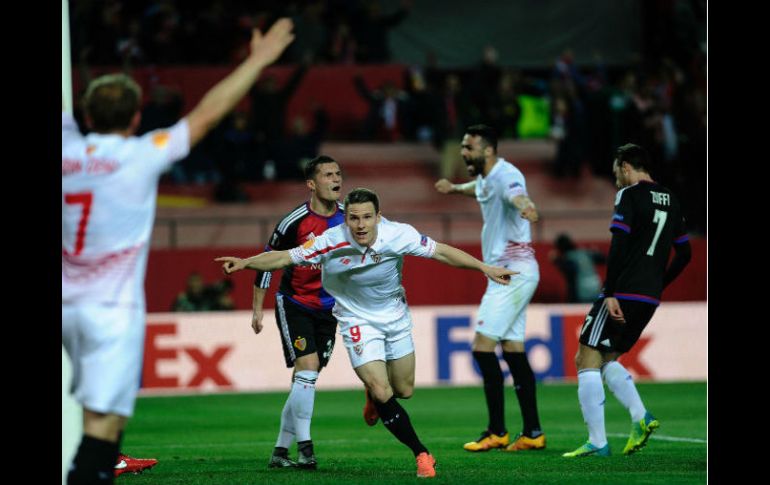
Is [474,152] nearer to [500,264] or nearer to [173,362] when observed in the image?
[500,264]

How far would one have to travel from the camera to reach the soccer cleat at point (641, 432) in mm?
8914

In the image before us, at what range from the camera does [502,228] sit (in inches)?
404

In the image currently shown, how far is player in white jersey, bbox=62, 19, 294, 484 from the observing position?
18.2 ft

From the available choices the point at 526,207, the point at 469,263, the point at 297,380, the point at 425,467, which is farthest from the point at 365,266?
the point at 425,467

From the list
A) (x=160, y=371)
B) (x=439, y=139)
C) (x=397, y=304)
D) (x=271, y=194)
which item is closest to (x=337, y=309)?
(x=397, y=304)

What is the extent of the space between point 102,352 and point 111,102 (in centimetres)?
110

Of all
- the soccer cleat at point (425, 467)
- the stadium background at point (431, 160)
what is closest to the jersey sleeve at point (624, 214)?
the soccer cleat at point (425, 467)

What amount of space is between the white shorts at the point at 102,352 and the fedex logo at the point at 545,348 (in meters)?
12.6

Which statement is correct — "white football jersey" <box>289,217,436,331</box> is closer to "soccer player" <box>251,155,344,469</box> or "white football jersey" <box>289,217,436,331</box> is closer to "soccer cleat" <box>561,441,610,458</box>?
"soccer player" <box>251,155,344,469</box>

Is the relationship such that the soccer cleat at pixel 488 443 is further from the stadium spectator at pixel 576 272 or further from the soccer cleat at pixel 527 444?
the stadium spectator at pixel 576 272

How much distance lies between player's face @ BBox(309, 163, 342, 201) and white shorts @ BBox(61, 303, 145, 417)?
380 centimetres

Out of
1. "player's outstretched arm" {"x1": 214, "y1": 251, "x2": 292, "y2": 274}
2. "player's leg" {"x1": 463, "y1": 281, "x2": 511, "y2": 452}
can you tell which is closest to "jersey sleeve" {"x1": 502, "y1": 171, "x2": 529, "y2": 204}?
"player's leg" {"x1": 463, "y1": 281, "x2": 511, "y2": 452}

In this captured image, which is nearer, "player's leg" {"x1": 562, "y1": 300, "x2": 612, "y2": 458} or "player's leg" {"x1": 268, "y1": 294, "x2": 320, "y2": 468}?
"player's leg" {"x1": 268, "y1": 294, "x2": 320, "y2": 468}
